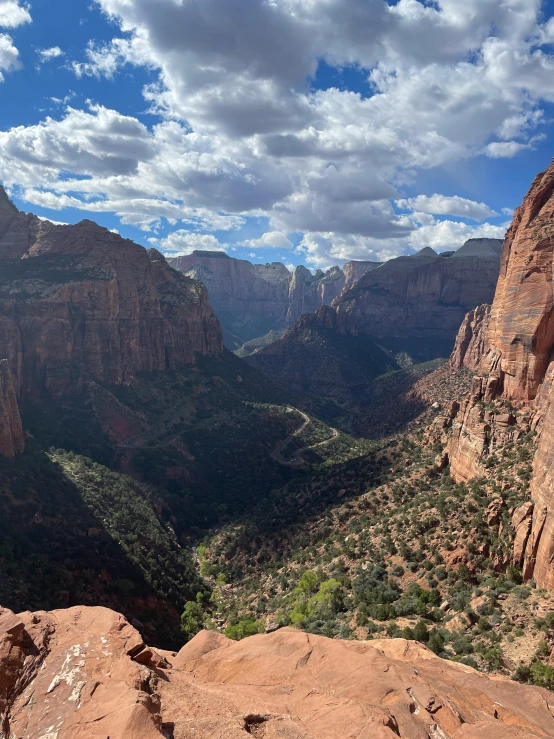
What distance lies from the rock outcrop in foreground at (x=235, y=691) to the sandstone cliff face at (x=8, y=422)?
156 feet

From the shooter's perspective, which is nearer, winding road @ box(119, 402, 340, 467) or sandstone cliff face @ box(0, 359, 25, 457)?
sandstone cliff face @ box(0, 359, 25, 457)

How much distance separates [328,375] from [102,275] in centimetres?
10167

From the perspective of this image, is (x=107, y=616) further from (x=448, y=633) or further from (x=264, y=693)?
(x=448, y=633)

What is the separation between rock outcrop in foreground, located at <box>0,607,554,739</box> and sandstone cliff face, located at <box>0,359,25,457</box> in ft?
156

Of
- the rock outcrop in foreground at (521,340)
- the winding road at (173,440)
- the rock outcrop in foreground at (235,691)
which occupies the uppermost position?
the rock outcrop in foreground at (521,340)

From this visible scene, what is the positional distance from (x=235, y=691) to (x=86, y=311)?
354 ft

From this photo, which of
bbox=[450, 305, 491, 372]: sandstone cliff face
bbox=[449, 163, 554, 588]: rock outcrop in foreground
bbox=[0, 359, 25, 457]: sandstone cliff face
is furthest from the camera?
bbox=[450, 305, 491, 372]: sandstone cliff face

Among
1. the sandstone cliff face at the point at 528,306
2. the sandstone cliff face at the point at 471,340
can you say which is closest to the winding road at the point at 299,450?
the sandstone cliff face at the point at 471,340

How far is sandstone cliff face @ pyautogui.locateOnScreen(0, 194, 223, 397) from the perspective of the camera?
101 metres

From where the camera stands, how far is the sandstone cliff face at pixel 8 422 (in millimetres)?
62562

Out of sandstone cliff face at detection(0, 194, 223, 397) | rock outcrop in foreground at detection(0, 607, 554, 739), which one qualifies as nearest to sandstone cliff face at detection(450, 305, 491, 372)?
sandstone cliff face at detection(0, 194, 223, 397)

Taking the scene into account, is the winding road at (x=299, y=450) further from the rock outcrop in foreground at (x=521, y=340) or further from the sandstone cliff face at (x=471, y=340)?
the rock outcrop in foreground at (x=521, y=340)

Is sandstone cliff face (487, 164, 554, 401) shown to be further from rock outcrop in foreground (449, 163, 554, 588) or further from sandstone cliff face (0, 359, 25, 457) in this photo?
sandstone cliff face (0, 359, 25, 457)

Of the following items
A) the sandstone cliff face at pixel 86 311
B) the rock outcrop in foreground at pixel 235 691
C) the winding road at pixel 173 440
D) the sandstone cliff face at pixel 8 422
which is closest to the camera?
the rock outcrop in foreground at pixel 235 691
